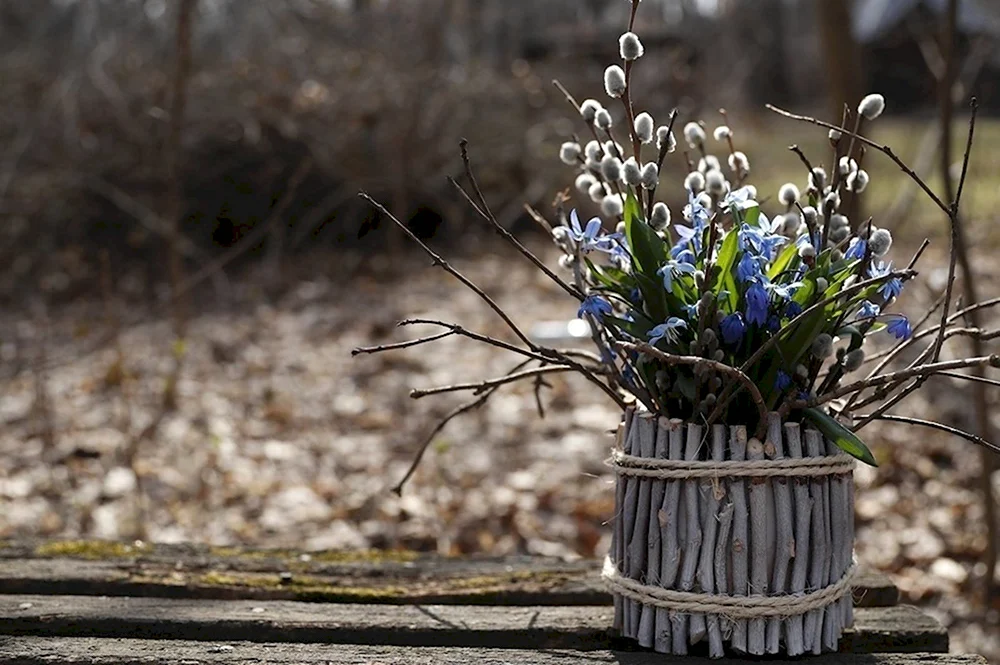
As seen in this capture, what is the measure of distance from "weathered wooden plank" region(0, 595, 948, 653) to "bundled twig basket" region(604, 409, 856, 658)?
0.50ft

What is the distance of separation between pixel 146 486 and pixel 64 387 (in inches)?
50.5

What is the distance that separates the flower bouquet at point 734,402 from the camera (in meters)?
1.52

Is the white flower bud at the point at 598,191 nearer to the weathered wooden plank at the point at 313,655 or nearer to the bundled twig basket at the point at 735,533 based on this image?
the bundled twig basket at the point at 735,533

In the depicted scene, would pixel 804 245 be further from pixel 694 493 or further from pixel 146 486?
pixel 146 486

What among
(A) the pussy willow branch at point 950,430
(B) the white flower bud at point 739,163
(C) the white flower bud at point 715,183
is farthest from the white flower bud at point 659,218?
(A) the pussy willow branch at point 950,430

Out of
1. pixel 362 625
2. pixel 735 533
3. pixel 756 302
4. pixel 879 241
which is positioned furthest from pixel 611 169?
pixel 362 625

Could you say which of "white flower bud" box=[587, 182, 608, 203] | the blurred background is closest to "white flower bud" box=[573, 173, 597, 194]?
"white flower bud" box=[587, 182, 608, 203]

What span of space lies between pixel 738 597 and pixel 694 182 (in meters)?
0.58

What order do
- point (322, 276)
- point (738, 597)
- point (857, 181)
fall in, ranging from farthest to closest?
point (322, 276) < point (857, 181) < point (738, 597)

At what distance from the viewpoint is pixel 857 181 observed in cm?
165

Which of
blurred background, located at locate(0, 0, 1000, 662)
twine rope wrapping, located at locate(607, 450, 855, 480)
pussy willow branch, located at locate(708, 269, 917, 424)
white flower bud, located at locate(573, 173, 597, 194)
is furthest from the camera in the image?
blurred background, located at locate(0, 0, 1000, 662)

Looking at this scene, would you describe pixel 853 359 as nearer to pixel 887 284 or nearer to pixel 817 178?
pixel 887 284

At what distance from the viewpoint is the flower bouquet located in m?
1.52

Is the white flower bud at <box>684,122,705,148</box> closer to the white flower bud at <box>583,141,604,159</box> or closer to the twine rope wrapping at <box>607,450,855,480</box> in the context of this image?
the white flower bud at <box>583,141,604,159</box>
